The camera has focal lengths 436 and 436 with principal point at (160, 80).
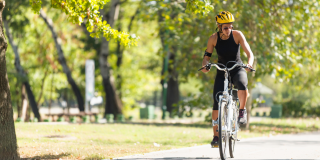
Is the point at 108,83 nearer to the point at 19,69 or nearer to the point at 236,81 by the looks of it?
the point at 19,69

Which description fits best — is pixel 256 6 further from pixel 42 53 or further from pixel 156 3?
pixel 42 53

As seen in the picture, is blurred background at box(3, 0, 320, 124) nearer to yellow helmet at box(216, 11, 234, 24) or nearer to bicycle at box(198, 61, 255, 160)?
yellow helmet at box(216, 11, 234, 24)

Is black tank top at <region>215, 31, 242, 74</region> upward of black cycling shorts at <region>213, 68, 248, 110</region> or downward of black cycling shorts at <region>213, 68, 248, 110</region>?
upward

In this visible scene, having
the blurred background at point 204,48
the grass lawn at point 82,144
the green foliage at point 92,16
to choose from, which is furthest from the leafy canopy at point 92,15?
the grass lawn at point 82,144

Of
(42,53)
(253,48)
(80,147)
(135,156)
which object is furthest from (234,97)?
(42,53)

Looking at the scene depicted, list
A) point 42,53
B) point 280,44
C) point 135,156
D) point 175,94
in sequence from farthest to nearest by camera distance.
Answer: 1. point 42,53
2. point 175,94
3. point 280,44
4. point 135,156

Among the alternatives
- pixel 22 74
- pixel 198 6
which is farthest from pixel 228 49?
pixel 22 74

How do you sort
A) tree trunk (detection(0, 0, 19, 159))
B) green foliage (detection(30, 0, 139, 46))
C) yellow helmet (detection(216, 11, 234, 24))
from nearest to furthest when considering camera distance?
yellow helmet (detection(216, 11, 234, 24))
tree trunk (detection(0, 0, 19, 159))
green foliage (detection(30, 0, 139, 46))

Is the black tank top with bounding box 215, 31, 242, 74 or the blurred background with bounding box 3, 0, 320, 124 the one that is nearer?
the black tank top with bounding box 215, 31, 242, 74

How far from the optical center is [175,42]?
15125 millimetres

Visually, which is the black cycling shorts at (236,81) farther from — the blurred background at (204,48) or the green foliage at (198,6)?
the blurred background at (204,48)

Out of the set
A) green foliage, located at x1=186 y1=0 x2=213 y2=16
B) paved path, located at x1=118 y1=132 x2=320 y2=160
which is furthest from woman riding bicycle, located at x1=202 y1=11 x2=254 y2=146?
green foliage, located at x1=186 y1=0 x2=213 y2=16

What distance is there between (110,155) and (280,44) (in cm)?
802

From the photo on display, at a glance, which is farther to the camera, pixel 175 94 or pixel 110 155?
pixel 175 94
